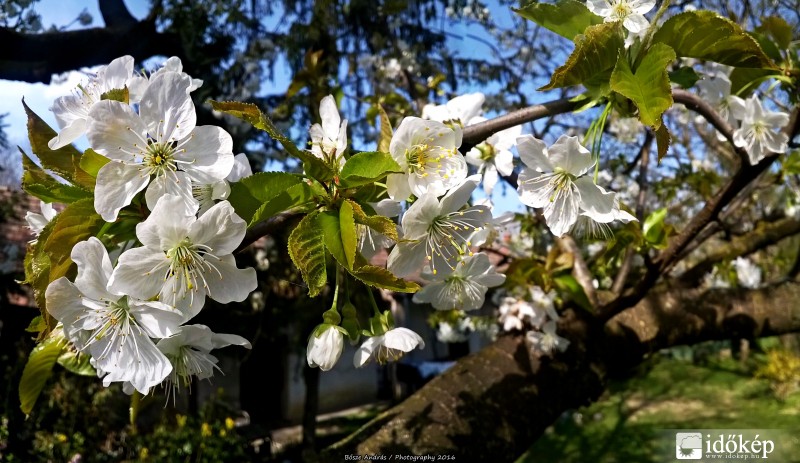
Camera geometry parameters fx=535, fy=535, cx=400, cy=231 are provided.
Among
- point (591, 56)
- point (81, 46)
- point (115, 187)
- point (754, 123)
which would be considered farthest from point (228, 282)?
point (81, 46)

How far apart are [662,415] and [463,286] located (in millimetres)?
7214

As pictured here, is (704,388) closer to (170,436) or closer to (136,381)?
(170,436)

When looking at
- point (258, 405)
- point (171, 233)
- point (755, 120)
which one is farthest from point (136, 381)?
point (258, 405)

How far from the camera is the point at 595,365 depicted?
1657mm

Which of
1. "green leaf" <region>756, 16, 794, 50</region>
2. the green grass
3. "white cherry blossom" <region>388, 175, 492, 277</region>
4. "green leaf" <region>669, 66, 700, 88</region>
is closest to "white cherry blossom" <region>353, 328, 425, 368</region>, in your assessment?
"white cherry blossom" <region>388, 175, 492, 277</region>

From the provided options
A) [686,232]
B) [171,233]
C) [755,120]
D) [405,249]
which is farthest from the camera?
[686,232]

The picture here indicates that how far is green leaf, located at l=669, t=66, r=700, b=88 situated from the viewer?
873 millimetres

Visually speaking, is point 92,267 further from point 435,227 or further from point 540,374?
point 540,374

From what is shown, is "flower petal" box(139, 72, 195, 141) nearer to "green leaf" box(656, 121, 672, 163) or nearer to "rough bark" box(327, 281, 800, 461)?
"green leaf" box(656, 121, 672, 163)

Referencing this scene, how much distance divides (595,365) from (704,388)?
8071 millimetres

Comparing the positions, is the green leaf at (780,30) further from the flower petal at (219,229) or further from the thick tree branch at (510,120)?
the flower petal at (219,229)

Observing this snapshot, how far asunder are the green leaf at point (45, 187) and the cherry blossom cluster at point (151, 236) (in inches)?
2.0

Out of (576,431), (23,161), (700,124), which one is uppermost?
(700,124)

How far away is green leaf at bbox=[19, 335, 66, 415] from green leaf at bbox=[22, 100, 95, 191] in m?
0.28
